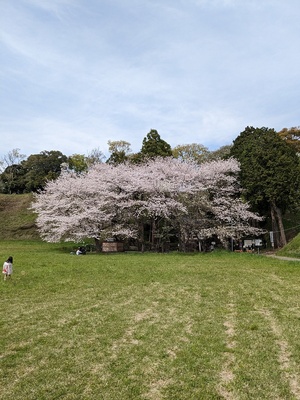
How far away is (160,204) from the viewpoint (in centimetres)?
2492

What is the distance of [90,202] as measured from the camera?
89.2ft

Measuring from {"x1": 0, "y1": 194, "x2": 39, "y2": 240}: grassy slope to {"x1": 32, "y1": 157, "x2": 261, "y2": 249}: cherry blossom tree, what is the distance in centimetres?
1448

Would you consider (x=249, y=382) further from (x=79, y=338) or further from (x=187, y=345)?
(x=79, y=338)

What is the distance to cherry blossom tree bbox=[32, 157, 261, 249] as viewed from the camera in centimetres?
2566

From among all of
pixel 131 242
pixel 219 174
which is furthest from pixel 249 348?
pixel 131 242

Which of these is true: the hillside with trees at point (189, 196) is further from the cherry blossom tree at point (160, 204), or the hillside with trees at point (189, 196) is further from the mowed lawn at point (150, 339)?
the mowed lawn at point (150, 339)

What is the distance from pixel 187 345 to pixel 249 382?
1.55 meters

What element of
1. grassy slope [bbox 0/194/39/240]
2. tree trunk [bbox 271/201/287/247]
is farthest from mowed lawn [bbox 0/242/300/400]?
grassy slope [bbox 0/194/39/240]

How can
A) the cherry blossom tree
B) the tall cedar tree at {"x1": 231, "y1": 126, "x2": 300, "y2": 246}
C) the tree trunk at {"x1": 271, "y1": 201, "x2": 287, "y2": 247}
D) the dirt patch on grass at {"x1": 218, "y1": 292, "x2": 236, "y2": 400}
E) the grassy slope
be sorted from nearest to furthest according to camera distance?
1. the dirt patch on grass at {"x1": 218, "y1": 292, "x2": 236, "y2": 400}
2. the cherry blossom tree
3. the tall cedar tree at {"x1": 231, "y1": 126, "x2": 300, "y2": 246}
4. the tree trunk at {"x1": 271, "y1": 201, "x2": 287, "y2": 247}
5. the grassy slope

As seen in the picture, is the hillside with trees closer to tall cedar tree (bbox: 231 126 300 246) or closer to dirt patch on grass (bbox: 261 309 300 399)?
tall cedar tree (bbox: 231 126 300 246)

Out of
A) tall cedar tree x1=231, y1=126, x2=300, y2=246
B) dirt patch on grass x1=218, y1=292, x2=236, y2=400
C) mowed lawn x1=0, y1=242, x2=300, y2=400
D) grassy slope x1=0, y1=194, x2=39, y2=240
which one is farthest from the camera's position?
grassy slope x1=0, y1=194, x2=39, y2=240

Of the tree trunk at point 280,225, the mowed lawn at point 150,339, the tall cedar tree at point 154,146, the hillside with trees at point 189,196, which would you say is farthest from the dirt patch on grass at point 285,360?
the tall cedar tree at point 154,146

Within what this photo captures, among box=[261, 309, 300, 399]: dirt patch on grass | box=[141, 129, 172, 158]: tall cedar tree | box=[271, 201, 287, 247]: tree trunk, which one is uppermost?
box=[141, 129, 172, 158]: tall cedar tree

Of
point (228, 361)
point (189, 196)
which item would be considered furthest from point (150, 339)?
point (189, 196)
